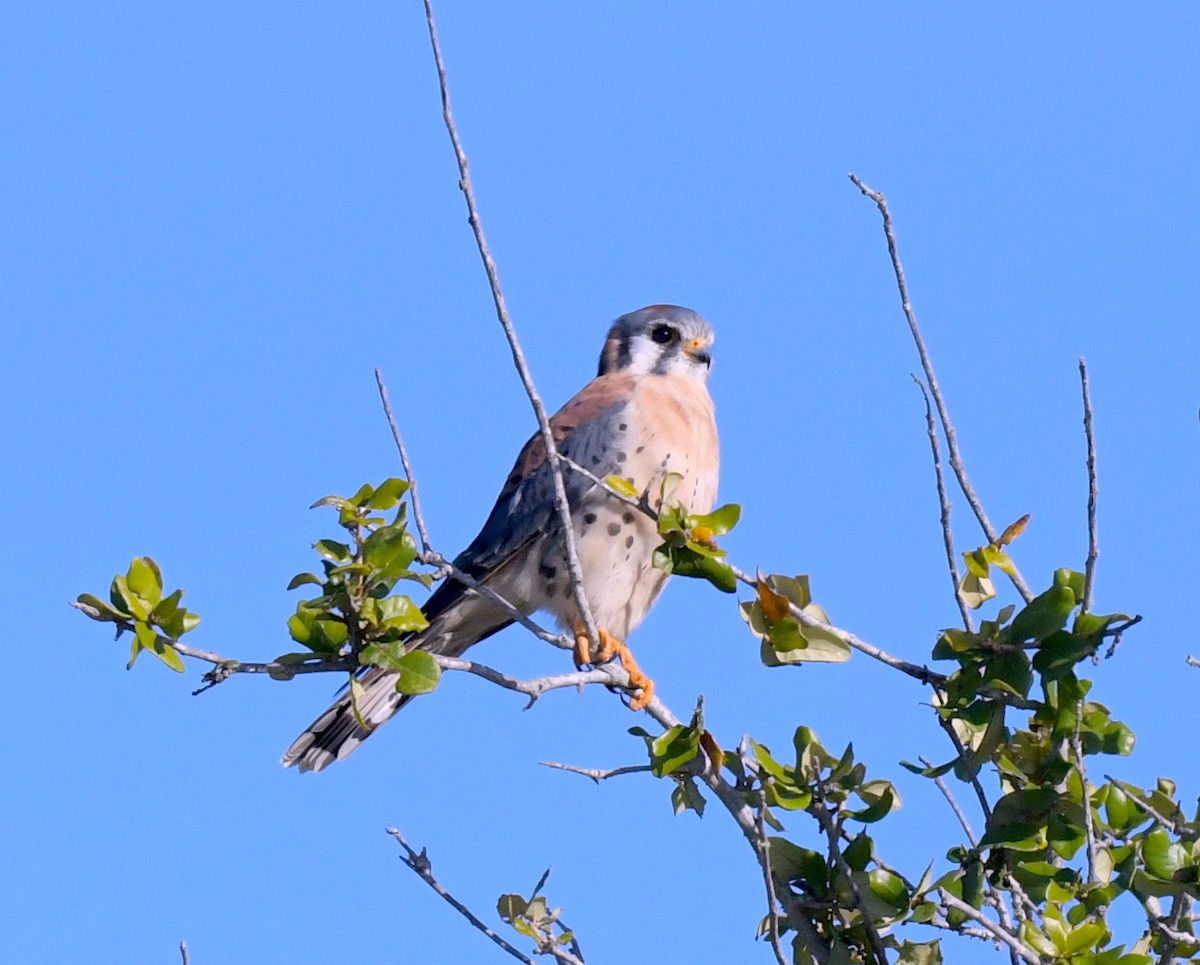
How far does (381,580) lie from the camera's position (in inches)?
103

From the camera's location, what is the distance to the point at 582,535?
4195mm

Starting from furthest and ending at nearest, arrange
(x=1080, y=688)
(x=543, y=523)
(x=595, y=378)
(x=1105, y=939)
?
(x=595, y=378) → (x=543, y=523) → (x=1080, y=688) → (x=1105, y=939)

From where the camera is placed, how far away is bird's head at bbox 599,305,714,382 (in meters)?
4.88

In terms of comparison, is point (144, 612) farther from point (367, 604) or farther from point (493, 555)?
point (493, 555)

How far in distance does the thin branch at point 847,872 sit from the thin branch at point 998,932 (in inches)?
5.6

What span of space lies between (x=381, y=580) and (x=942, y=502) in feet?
3.24

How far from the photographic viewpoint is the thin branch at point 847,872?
2.55 metres

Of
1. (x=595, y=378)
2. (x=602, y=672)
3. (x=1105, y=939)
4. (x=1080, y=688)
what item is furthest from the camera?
(x=595, y=378)

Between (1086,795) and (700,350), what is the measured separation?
2672 millimetres

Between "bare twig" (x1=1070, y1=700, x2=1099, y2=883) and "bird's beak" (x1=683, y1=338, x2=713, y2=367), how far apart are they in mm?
2541

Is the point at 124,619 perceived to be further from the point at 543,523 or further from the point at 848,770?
the point at 543,523

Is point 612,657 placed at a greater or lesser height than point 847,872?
greater

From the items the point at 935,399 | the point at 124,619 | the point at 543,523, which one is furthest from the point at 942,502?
the point at 543,523

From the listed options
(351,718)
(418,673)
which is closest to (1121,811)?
(418,673)
